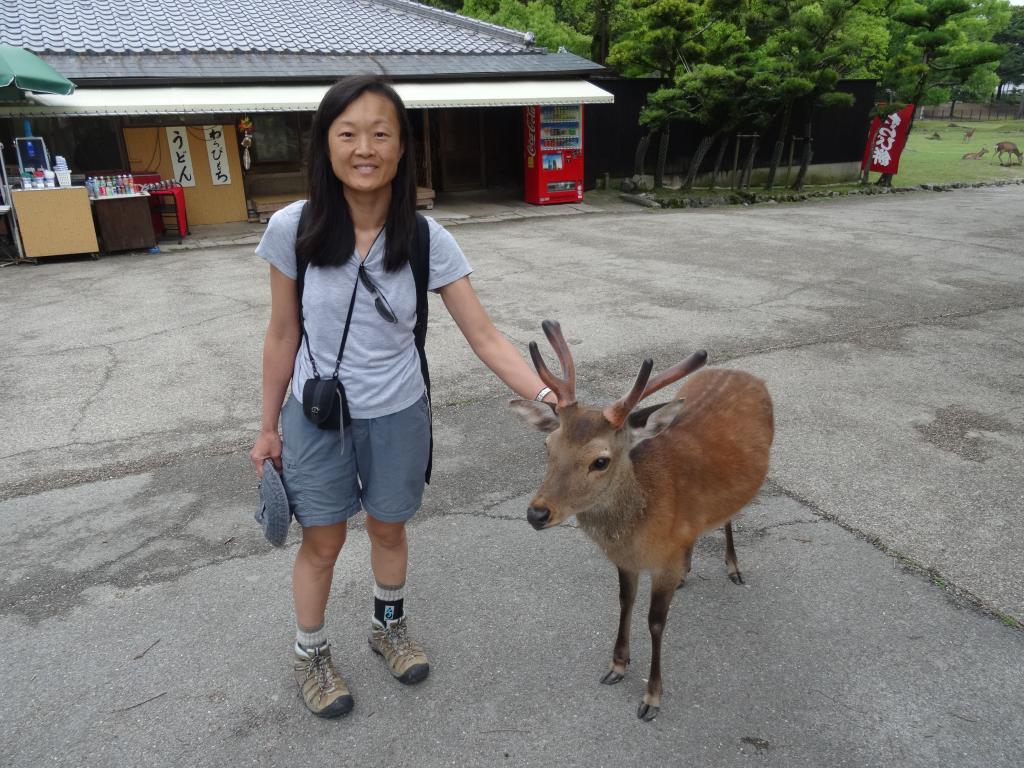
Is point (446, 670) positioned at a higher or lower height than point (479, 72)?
lower

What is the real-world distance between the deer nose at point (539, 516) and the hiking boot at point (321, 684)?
3.04ft

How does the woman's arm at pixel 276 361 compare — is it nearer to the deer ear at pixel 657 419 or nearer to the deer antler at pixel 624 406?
the deer antler at pixel 624 406

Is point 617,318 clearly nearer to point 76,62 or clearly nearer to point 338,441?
point 338,441

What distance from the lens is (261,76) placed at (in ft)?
38.7

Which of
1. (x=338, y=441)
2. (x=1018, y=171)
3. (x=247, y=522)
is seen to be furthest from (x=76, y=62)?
(x=1018, y=171)

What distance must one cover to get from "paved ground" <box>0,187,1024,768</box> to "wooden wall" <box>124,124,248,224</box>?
7283 mm

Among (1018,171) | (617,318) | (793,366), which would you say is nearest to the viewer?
(793,366)

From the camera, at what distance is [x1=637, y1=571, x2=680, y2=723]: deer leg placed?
95.7 inches

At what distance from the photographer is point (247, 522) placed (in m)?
3.59

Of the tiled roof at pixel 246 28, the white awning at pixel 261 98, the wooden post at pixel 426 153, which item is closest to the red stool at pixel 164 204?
the white awning at pixel 261 98

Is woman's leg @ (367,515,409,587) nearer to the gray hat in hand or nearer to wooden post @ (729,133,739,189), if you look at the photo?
the gray hat in hand

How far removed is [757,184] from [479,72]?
8.07 meters

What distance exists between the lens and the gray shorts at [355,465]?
2236mm

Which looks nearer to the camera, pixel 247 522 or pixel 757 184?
pixel 247 522
